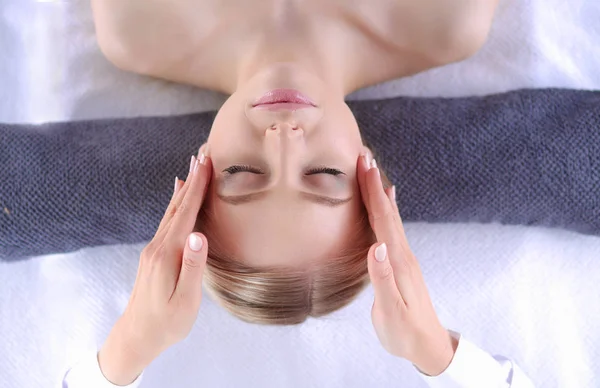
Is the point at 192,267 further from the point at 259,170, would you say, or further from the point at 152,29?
the point at 152,29

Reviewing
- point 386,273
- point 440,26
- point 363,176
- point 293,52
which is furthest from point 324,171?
point 440,26

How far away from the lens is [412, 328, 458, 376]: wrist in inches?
33.5

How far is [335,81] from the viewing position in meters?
0.97

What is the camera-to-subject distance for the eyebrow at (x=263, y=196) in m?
0.74

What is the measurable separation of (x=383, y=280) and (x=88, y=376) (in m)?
0.57

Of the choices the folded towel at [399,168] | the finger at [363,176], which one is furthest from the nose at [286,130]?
the folded towel at [399,168]

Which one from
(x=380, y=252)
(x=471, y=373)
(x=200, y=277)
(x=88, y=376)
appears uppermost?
(x=380, y=252)

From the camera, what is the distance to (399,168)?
3.41 feet

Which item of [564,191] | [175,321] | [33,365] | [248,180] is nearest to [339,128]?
[248,180]

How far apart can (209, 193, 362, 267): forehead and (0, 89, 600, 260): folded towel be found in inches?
11.4

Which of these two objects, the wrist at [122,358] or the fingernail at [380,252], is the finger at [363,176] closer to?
the fingernail at [380,252]

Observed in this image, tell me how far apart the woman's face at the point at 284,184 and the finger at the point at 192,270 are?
58mm

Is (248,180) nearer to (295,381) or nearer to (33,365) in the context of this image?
(295,381)

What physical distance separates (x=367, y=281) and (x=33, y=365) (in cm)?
76
